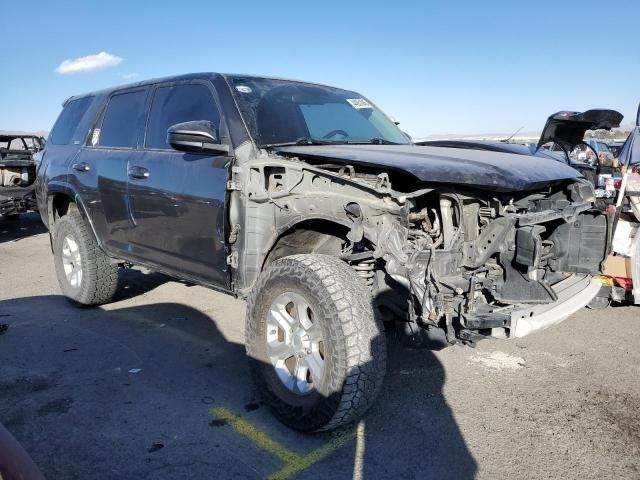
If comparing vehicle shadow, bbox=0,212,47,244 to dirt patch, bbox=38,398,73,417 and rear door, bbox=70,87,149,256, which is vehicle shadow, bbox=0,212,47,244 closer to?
rear door, bbox=70,87,149,256

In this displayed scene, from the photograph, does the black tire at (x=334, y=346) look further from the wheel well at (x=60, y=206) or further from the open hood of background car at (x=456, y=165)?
the wheel well at (x=60, y=206)

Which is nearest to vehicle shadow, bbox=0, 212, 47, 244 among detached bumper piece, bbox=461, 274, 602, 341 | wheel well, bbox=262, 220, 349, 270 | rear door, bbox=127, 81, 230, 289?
rear door, bbox=127, 81, 230, 289

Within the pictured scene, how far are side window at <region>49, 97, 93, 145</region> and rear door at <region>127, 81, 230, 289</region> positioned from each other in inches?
57.2

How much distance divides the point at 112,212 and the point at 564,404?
3789 mm

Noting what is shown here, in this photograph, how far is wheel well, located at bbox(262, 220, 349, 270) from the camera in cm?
336

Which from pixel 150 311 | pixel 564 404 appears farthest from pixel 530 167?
pixel 150 311

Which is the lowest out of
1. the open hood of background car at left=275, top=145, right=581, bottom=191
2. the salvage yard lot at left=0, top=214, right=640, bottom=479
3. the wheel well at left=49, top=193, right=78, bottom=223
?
the salvage yard lot at left=0, top=214, right=640, bottom=479

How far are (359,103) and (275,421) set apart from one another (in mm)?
2836

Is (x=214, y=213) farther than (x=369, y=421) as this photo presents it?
Yes

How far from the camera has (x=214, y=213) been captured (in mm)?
3479

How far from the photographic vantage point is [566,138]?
16.3 ft

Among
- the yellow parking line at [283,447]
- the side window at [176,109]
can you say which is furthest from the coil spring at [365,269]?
the side window at [176,109]

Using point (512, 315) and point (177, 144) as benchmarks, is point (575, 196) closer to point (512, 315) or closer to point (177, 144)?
point (512, 315)

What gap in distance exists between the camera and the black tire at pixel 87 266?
16.5ft
